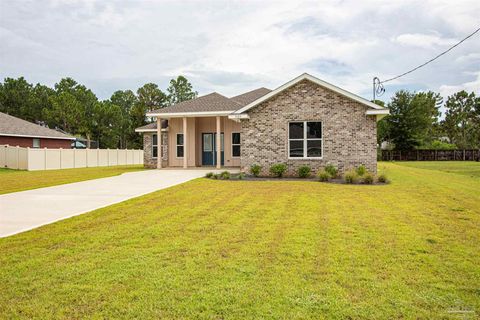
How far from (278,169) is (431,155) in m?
38.3

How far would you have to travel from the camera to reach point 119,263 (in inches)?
183

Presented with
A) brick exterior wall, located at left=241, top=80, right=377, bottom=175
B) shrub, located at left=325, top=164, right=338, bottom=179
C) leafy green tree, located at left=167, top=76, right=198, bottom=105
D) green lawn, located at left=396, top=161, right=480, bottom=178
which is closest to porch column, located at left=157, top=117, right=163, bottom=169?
brick exterior wall, located at left=241, top=80, right=377, bottom=175

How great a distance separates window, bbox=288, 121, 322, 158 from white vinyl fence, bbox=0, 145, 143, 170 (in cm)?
1966

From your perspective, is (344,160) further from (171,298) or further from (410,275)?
(171,298)

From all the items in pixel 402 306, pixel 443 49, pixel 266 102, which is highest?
pixel 443 49

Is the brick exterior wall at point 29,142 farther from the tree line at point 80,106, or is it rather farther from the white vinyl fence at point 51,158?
the tree line at point 80,106

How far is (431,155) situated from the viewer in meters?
46.5

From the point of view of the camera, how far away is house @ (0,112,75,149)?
31109 millimetres

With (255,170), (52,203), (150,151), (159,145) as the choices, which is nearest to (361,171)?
(255,170)

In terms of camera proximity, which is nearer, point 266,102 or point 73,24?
point 266,102

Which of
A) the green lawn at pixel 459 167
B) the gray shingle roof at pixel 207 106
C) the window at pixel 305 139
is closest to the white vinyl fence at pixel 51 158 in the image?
the gray shingle roof at pixel 207 106

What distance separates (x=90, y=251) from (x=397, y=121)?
1977 inches

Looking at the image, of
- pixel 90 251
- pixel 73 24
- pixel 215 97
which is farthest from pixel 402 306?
pixel 215 97

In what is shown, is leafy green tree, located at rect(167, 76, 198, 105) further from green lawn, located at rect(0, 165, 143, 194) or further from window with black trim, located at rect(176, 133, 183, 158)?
window with black trim, located at rect(176, 133, 183, 158)
